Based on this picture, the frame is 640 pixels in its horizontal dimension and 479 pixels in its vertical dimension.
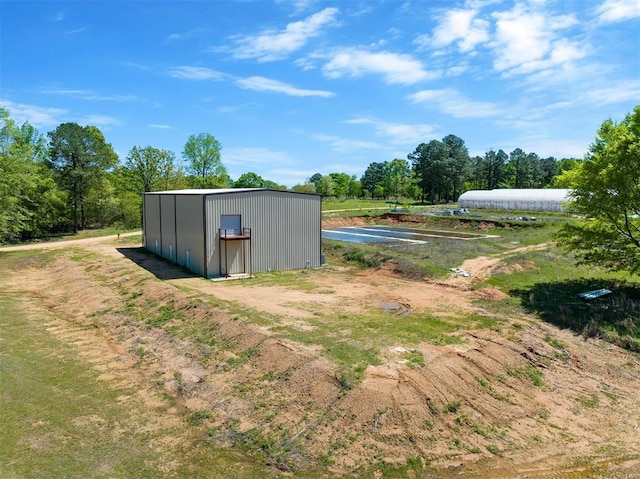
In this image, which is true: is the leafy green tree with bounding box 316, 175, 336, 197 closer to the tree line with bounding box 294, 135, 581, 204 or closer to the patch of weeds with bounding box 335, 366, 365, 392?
the tree line with bounding box 294, 135, 581, 204

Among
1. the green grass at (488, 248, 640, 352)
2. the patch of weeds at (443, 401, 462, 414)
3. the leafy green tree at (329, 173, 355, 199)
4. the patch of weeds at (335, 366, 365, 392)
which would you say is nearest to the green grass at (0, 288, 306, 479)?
the patch of weeds at (335, 366, 365, 392)

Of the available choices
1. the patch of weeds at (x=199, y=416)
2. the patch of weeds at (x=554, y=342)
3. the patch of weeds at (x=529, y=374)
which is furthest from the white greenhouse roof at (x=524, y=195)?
the patch of weeds at (x=199, y=416)

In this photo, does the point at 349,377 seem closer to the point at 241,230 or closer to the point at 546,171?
the point at 241,230

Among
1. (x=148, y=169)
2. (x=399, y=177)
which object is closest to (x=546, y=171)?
(x=399, y=177)

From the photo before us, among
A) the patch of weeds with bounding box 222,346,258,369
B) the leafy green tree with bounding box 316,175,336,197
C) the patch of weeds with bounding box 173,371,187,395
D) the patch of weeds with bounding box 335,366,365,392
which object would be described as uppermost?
the leafy green tree with bounding box 316,175,336,197

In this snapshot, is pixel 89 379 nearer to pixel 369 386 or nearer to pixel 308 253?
pixel 369 386

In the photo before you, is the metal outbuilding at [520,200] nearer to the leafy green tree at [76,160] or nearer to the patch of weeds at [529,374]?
the patch of weeds at [529,374]
